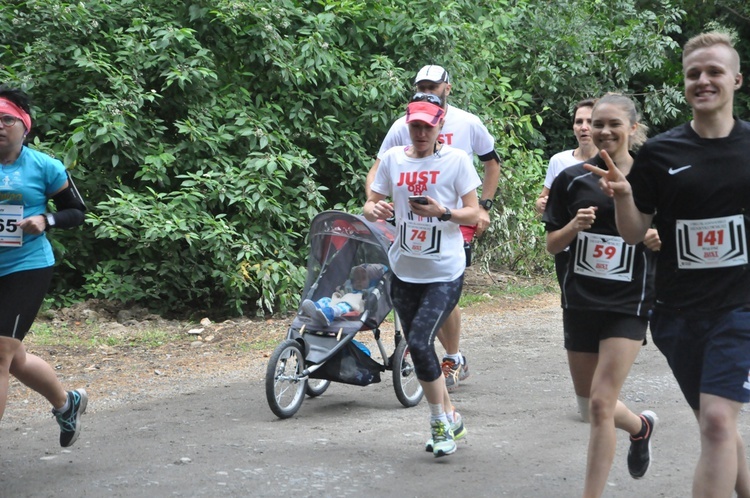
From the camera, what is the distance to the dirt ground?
5.24 m

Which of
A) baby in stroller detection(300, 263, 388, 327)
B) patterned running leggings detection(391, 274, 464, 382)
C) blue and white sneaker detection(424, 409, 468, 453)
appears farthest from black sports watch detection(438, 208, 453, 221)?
baby in stroller detection(300, 263, 388, 327)

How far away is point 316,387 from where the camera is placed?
7.36 metres

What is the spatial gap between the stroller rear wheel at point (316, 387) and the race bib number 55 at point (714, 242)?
12.4ft

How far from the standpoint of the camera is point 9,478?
5312mm

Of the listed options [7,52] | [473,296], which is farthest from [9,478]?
[473,296]

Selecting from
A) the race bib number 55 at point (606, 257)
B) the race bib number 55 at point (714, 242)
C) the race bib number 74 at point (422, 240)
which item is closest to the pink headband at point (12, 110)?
the race bib number 74 at point (422, 240)

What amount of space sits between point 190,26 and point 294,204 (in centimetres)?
234

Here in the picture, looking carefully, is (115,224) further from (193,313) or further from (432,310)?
(432,310)

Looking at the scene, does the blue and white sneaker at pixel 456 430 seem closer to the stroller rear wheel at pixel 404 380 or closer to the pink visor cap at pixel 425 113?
the stroller rear wheel at pixel 404 380

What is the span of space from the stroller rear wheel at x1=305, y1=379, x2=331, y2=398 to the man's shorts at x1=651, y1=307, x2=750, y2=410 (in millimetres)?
3540

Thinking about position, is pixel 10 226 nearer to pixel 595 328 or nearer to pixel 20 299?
pixel 20 299

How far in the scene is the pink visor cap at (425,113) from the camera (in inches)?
228

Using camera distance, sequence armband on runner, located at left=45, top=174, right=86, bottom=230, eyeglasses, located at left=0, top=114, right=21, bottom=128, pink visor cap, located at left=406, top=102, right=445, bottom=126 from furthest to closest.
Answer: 1. pink visor cap, located at left=406, top=102, right=445, bottom=126
2. armband on runner, located at left=45, top=174, right=86, bottom=230
3. eyeglasses, located at left=0, top=114, right=21, bottom=128

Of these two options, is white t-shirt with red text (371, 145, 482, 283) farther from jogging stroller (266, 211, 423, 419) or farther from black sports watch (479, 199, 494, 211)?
black sports watch (479, 199, 494, 211)
